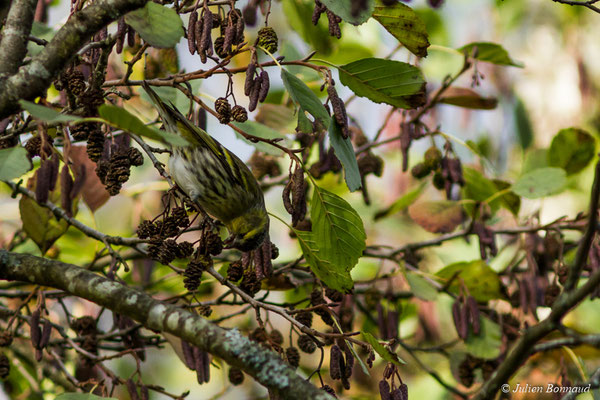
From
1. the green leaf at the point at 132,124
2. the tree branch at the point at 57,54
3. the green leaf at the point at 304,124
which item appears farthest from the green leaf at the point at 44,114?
the green leaf at the point at 304,124

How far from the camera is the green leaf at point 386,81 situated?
2.05 meters

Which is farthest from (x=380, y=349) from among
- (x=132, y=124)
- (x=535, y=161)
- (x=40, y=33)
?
(x=535, y=161)

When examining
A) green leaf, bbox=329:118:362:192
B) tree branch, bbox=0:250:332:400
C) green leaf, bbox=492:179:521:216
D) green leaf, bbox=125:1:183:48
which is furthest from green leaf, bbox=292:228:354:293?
green leaf, bbox=492:179:521:216

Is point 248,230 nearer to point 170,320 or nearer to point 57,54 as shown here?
point 170,320

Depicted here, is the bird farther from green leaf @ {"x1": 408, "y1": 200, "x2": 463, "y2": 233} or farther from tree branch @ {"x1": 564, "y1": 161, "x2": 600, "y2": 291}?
tree branch @ {"x1": 564, "y1": 161, "x2": 600, "y2": 291}

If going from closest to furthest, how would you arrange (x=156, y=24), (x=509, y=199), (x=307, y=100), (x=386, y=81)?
(x=156, y=24), (x=307, y=100), (x=386, y=81), (x=509, y=199)

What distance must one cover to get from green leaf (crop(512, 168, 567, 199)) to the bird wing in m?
1.38

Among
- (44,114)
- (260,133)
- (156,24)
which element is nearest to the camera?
(44,114)

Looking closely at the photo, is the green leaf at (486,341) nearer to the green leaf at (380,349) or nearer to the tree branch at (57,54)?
the green leaf at (380,349)

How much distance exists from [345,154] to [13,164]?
0.89 m

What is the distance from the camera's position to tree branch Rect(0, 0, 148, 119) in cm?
164

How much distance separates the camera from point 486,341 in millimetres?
2947

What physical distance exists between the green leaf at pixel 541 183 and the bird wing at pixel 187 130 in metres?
1.38

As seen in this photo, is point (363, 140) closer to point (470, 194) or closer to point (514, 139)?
point (470, 194)
